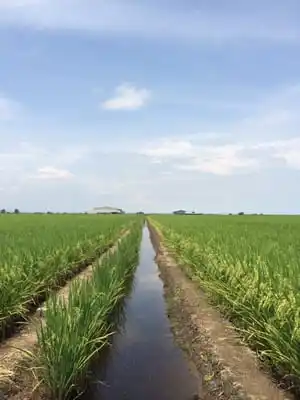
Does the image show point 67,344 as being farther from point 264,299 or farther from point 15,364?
point 264,299

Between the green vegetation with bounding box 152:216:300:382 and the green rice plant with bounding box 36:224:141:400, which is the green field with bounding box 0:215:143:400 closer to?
the green rice plant with bounding box 36:224:141:400

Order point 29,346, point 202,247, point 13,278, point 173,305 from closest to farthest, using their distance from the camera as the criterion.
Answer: point 29,346 < point 13,278 < point 173,305 < point 202,247

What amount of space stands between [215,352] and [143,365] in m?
0.95

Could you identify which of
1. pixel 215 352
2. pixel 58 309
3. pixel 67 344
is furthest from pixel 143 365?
pixel 67 344

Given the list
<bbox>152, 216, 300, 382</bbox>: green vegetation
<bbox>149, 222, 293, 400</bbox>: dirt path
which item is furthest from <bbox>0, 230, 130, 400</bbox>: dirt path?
<bbox>152, 216, 300, 382</bbox>: green vegetation

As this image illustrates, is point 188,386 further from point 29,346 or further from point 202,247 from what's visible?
point 202,247

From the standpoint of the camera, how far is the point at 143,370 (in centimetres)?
547

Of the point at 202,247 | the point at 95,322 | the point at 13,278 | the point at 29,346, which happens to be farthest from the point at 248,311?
the point at 202,247

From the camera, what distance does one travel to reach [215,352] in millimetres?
5289

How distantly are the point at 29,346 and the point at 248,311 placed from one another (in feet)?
8.51

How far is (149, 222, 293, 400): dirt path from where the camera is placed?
14.0 ft

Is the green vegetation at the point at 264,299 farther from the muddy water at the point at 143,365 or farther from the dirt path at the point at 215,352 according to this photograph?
the muddy water at the point at 143,365

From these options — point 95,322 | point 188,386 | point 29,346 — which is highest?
point 95,322

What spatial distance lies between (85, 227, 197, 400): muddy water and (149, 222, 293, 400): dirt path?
19 cm
